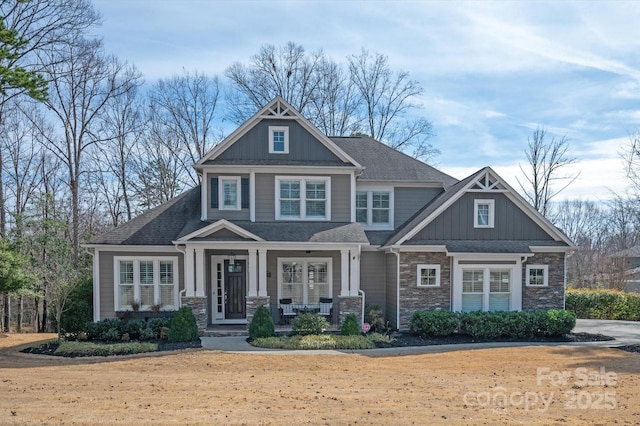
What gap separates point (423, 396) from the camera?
310 inches

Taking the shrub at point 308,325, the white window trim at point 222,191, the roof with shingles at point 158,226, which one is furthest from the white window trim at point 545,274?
the roof with shingles at point 158,226

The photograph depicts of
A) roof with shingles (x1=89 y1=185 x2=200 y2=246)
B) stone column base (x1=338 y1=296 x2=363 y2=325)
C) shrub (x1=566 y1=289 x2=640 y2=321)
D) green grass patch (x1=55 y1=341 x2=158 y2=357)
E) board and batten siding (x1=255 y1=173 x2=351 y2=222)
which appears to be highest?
board and batten siding (x1=255 y1=173 x2=351 y2=222)

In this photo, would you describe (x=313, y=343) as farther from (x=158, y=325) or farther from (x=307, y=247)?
(x=158, y=325)

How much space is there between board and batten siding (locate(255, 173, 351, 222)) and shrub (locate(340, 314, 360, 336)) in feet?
13.0

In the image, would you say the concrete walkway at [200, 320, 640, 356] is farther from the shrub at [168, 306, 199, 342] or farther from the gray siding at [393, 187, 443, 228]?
the gray siding at [393, 187, 443, 228]

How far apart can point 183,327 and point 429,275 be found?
8576mm

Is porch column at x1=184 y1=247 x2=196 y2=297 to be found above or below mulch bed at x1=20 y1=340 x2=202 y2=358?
above

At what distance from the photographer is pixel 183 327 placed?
45.4ft

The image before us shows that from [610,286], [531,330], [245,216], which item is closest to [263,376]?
[245,216]

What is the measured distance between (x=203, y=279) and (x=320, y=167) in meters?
5.81

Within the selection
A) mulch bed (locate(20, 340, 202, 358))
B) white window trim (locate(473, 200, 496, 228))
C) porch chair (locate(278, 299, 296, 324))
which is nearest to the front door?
porch chair (locate(278, 299, 296, 324))

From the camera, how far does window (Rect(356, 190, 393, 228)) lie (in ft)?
59.9

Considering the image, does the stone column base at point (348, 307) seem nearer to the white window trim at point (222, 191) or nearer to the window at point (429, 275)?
the window at point (429, 275)

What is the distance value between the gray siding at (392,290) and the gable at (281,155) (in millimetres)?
4189
